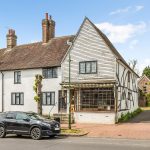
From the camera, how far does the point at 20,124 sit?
21.0 m

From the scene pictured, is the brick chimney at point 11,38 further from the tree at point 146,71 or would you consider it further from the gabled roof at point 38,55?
the tree at point 146,71

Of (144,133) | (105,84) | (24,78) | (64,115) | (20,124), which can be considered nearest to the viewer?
(20,124)

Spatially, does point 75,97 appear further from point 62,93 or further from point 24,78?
point 24,78

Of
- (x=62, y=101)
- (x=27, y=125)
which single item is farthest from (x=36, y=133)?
(x=62, y=101)

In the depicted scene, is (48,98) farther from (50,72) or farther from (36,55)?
(36,55)

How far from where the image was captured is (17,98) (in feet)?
119

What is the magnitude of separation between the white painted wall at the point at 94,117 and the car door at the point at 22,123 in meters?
10.3

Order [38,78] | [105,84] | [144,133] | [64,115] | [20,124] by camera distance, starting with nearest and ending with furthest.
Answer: [20,124] → [144,133] → [38,78] → [105,84] → [64,115]

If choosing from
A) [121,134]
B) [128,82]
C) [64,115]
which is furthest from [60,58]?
[121,134]

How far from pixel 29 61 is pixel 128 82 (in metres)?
11.2

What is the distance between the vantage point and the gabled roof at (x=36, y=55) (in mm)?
34450

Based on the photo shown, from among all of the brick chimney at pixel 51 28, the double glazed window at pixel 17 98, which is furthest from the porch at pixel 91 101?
the brick chimney at pixel 51 28

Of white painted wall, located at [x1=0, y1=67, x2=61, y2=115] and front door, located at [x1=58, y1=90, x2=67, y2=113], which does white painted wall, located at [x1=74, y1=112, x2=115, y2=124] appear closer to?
front door, located at [x1=58, y1=90, x2=67, y2=113]

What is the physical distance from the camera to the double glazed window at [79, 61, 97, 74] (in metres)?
31.2
